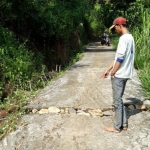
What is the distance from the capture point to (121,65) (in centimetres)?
419

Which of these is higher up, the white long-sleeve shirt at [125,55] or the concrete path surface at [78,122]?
the white long-sleeve shirt at [125,55]

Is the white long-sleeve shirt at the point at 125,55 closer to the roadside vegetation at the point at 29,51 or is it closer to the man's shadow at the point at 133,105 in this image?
the man's shadow at the point at 133,105

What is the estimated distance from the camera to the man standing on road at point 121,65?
4082 mm

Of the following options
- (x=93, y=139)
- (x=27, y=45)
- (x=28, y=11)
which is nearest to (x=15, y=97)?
(x=93, y=139)

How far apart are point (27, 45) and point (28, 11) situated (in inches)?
51.3

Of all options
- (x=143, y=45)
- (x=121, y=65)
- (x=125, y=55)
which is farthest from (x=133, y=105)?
(x=143, y=45)

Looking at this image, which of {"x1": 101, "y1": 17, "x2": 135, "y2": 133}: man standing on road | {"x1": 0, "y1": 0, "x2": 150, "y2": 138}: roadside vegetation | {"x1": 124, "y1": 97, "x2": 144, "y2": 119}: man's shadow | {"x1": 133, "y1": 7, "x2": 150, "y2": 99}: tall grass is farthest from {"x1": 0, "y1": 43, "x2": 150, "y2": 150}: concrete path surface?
{"x1": 133, "y1": 7, "x2": 150, "y2": 99}: tall grass

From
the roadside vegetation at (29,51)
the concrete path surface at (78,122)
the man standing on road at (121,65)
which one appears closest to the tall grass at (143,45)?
the roadside vegetation at (29,51)

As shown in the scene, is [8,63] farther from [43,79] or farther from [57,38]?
[57,38]

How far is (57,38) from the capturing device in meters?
12.2

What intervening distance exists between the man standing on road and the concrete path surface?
20cm

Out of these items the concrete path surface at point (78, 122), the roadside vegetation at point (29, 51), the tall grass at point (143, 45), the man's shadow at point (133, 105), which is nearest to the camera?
the concrete path surface at point (78, 122)

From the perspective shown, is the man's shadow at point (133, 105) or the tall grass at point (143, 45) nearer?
the man's shadow at point (133, 105)

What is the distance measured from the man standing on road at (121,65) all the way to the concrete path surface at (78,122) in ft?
0.65
